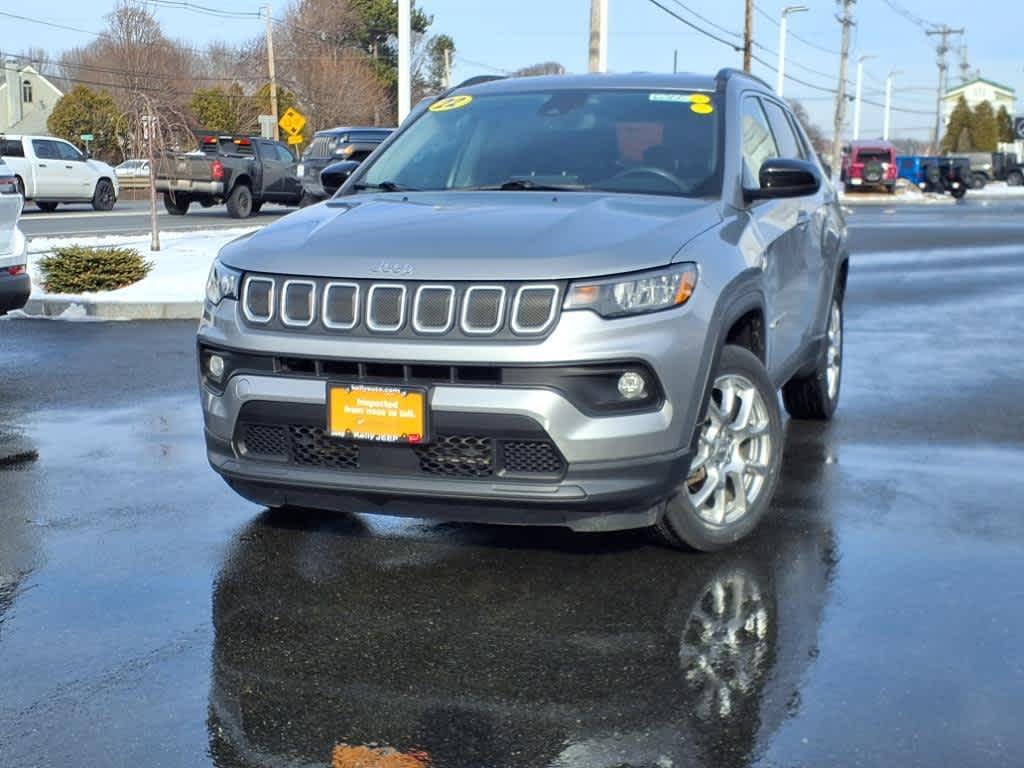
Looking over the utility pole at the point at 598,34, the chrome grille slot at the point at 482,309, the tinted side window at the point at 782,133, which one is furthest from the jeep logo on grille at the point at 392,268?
the utility pole at the point at 598,34

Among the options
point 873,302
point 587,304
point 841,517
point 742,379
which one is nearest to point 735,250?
point 742,379

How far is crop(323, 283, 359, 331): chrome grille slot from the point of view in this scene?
14.4 feet

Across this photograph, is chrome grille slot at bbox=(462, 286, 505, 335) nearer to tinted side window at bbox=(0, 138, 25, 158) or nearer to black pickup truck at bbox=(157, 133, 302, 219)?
black pickup truck at bbox=(157, 133, 302, 219)

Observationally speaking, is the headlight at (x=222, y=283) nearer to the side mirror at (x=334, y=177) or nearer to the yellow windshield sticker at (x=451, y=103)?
the side mirror at (x=334, y=177)

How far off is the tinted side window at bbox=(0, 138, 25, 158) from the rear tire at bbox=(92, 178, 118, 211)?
2.07 meters

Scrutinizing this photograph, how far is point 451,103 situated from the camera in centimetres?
628

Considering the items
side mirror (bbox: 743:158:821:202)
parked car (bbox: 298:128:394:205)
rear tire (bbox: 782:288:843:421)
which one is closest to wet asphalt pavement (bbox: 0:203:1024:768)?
rear tire (bbox: 782:288:843:421)

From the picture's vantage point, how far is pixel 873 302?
14.5 m

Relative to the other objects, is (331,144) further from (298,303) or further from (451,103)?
(298,303)

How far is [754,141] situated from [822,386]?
6.59ft

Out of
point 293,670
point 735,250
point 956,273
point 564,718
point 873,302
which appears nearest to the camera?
point 564,718

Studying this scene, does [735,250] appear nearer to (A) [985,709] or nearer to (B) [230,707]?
(A) [985,709]

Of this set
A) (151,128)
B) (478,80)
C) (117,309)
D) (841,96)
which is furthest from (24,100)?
(478,80)

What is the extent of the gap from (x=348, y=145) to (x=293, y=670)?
82.4 ft
